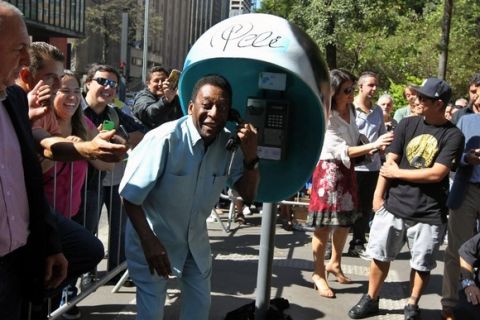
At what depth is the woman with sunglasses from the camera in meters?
4.88

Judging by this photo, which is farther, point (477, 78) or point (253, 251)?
point (253, 251)

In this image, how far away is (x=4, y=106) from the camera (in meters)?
2.19

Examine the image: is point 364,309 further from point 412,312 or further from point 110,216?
point 110,216

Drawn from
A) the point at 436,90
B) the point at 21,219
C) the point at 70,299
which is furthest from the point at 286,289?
the point at 21,219

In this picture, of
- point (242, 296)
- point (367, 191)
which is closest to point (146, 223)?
point (242, 296)

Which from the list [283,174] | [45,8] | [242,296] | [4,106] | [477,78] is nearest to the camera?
[4,106]

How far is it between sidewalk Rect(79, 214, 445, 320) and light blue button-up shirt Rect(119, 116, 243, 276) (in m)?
1.54

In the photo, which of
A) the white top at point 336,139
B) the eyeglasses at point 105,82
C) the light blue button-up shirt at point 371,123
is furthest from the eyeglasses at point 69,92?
the light blue button-up shirt at point 371,123

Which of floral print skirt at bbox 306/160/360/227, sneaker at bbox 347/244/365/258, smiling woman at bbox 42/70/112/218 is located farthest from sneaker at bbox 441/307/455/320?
smiling woman at bbox 42/70/112/218

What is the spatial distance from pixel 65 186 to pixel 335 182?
7.80 feet

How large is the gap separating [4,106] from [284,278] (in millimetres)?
3685

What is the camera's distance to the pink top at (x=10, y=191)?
6.98ft

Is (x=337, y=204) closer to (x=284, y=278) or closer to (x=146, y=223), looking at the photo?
(x=284, y=278)

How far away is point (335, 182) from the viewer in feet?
16.3
